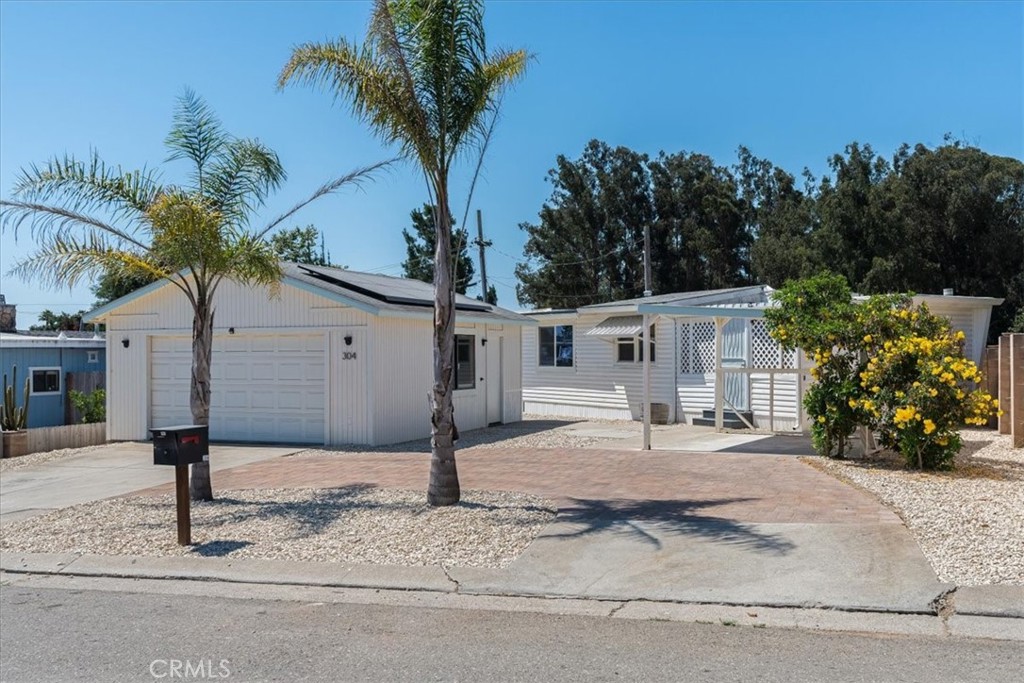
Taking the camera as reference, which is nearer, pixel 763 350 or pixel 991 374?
pixel 991 374

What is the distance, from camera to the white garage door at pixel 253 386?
16375 millimetres

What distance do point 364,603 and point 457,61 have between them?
560 cm

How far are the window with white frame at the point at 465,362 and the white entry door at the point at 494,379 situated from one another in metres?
0.61

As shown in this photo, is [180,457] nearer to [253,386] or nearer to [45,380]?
[253,386]

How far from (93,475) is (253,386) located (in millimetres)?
3934

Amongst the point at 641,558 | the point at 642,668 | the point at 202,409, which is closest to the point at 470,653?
the point at 642,668

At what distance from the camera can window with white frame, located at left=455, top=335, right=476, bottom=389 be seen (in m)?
18.3

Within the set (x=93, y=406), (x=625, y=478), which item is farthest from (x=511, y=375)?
(x=93, y=406)

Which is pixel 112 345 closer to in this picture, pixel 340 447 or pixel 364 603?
pixel 340 447

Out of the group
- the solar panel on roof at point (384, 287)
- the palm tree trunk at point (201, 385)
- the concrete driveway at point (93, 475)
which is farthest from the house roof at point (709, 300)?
the palm tree trunk at point (201, 385)

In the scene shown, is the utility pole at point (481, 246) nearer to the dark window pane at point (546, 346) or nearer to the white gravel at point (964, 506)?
the dark window pane at point (546, 346)

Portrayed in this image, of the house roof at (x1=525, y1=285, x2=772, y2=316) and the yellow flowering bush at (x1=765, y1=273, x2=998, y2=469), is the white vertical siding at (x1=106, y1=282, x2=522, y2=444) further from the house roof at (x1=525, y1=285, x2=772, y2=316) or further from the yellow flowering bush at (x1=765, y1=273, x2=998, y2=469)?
the yellow flowering bush at (x1=765, y1=273, x2=998, y2=469)

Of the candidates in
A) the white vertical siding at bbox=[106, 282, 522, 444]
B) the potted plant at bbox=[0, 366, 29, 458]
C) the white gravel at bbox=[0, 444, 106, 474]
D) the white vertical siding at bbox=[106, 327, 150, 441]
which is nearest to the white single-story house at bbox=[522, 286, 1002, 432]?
the white vertical siding at bbox=[106, 282, 522, 444]

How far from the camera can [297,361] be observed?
16484 mm
